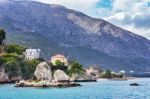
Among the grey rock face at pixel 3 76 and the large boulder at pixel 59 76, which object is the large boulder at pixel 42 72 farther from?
the grey rock face at pixel 3 76

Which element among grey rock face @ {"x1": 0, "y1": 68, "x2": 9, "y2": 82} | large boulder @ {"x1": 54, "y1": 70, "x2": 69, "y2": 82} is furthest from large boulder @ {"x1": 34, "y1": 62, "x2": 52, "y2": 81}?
grey rock face @ {"x1": 0, "y1": 68, "x2": 9, "y2": 82}

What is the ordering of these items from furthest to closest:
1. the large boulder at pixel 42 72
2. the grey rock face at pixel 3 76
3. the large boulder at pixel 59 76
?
the grey rock face at pixel 3 76
the large boulder at pixel 59 76
the large boulder at pixel 42 72

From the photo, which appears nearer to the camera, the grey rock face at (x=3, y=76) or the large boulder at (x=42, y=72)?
the large boulder at (x=42, y=72)

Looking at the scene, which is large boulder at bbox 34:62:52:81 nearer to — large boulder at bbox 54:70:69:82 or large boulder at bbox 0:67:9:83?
large boulder at bbox 54:70:69:82

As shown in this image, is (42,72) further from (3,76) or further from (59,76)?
(3,76)

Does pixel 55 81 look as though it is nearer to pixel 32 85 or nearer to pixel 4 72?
pixel 32 85

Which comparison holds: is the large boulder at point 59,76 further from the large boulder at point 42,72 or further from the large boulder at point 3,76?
the large boulder at point 3,76

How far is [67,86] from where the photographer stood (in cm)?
17038

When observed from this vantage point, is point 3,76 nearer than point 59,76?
No

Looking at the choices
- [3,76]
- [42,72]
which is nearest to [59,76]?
[42,72]

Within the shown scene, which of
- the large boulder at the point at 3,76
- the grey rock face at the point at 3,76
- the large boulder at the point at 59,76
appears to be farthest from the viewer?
the grey rock face at the point at 3,76

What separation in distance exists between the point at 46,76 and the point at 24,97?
61.8m

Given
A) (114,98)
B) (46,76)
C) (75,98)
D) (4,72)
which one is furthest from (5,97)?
(4,72)

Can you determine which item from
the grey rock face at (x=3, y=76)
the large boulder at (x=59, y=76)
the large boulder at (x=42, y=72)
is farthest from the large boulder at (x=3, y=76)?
the large boulder at (x=59, y=76)
